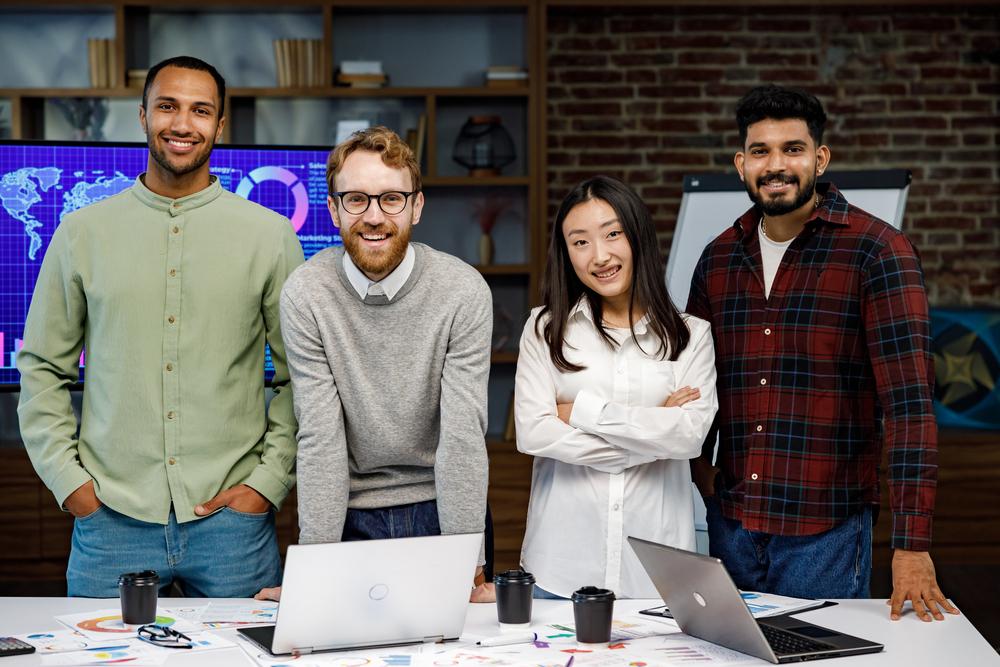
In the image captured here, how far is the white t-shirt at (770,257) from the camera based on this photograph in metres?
2.28

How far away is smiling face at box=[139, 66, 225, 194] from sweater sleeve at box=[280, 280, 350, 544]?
0.44 meters

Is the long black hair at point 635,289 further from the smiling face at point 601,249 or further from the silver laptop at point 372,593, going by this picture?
the silver laptop at point 372,593

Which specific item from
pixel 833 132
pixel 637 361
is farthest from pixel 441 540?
pixel 833 132

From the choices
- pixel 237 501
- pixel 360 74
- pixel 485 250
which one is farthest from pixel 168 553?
pixel 360 74

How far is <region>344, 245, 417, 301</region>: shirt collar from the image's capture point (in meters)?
2.07

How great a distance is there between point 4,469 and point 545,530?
2885mm

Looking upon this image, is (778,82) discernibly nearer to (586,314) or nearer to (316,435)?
(586,314)

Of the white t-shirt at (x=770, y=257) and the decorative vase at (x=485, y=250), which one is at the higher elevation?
the decorative vase at (x=485, y=250)

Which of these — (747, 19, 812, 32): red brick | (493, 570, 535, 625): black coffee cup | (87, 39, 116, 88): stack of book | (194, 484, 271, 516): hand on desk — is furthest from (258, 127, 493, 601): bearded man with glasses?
(747, 19, 812, 32): red brick

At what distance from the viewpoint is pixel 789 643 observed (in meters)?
1.62

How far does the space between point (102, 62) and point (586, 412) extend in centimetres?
331

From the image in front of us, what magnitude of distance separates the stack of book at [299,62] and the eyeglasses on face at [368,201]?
2716mm

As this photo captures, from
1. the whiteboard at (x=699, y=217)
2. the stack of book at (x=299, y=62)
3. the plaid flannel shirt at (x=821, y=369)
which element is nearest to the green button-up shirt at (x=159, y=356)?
the plaid flannel shirt at (x=821, y=369)

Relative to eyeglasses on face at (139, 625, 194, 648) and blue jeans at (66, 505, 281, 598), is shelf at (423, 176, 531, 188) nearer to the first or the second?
blue jeans at (66, 505, 281, 598)
